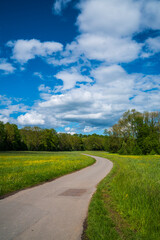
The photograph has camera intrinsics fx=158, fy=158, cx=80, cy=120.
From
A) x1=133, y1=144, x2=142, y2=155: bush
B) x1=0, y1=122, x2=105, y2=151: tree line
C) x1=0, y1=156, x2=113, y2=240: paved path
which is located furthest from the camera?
x1=0, y1=122, x2=105, y2=151: tree line

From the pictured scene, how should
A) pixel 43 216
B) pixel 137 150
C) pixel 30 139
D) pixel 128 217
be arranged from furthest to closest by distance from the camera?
pixel 30 139 → pixel 137 150 → pixel 128 217 → pixel 43 216

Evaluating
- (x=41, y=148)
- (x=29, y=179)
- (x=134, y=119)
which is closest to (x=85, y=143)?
(x=41, y=148)

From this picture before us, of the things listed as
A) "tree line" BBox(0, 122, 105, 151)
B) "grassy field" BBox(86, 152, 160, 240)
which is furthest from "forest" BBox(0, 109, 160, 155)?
"grassy field" BBox(86, 152, 160, 240)

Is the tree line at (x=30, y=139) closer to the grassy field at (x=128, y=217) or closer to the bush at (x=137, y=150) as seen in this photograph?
the bush at (x=137, y=150)

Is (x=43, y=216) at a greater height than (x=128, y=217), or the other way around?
(x=43, y=216)

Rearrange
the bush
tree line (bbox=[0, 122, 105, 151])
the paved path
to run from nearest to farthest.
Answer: the paved path → the bush → tree line (bbox=[0, 122, 105, 151])

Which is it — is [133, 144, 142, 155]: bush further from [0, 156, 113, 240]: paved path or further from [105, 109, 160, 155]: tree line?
[0, 156, 113, 240]: paved path

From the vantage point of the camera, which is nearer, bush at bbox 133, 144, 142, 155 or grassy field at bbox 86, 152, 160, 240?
grassy field at bbox 86, 152, 160, 240

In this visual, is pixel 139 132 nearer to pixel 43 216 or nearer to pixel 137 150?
pixel 137 150

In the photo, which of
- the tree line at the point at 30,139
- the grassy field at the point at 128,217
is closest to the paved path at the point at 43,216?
the grassy field at the point at 128,217

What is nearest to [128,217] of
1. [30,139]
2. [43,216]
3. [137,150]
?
[43,216]

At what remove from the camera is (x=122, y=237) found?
4184 mm

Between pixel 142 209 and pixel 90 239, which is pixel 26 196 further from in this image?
pixel 142 209

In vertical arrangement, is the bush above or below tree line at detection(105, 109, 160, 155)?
below
